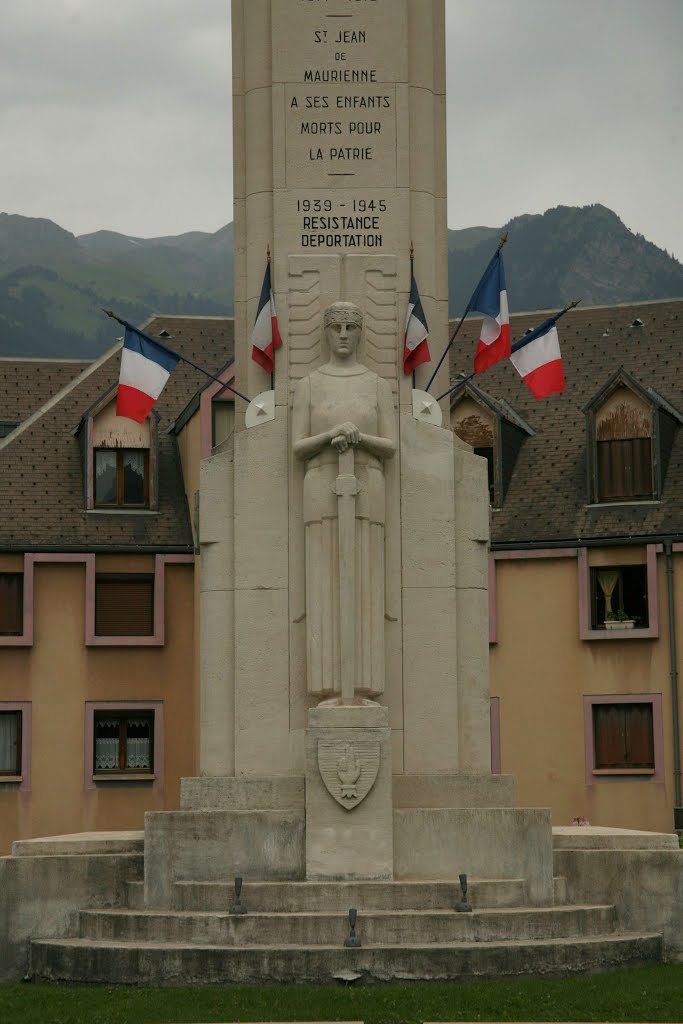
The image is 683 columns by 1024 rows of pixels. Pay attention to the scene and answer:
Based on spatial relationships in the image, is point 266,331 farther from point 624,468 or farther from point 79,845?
point 624,468

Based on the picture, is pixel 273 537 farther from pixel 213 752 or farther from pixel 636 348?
pixel 636 348

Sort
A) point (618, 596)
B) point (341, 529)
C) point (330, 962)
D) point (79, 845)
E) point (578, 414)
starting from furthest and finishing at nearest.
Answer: point (578, 414), point (618, 596), point (79, 845), point (341, 529), point (330, 962)

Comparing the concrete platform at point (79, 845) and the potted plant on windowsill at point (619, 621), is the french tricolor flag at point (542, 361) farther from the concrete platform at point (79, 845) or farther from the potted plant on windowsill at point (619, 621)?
the potted plant on windowsill at point (619, 621)

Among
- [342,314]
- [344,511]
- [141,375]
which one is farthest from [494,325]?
[141,375]

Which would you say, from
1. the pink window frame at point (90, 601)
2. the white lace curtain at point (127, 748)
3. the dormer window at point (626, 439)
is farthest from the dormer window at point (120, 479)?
the dormer window at point (626, 439)

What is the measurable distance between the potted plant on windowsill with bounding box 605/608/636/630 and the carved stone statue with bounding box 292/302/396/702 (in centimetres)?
2540

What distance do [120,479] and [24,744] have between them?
8504mm

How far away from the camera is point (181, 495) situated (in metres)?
64.1

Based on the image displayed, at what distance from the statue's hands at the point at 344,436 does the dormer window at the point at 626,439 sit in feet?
89.6

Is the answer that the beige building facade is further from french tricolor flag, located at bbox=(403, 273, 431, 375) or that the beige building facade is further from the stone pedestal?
the stone pedestal

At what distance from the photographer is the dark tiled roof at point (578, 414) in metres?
60.5

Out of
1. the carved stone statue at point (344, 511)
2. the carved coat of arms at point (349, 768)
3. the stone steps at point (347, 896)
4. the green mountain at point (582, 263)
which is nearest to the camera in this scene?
→ the stone steps at point (347, 896)

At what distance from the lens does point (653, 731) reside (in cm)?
5894

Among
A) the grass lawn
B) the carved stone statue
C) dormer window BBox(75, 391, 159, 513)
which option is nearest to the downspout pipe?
A: dormer window BBox(75, 391, 159, 513)
